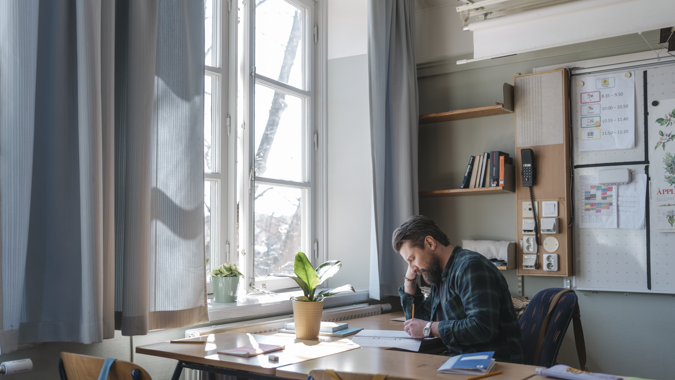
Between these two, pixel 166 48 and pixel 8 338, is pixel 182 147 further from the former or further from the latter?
pixel 8 338

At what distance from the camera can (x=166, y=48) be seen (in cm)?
240

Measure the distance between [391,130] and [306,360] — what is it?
228cm

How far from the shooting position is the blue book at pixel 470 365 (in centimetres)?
174

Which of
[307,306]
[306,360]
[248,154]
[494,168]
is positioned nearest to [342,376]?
[306,360]

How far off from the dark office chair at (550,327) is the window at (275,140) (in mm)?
1525

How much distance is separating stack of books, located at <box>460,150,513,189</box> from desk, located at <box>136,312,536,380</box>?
1828mm

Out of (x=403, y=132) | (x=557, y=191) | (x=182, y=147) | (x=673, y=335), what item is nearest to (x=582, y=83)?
(x=557, y=191)

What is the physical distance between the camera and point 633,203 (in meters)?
3.55

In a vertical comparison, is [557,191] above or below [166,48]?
below

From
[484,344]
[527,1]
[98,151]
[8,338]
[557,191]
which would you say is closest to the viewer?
[8,338]

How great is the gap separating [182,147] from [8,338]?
0.99 meters

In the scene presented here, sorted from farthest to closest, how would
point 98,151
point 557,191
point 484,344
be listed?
point 557,191, point 484,344, point 98,151

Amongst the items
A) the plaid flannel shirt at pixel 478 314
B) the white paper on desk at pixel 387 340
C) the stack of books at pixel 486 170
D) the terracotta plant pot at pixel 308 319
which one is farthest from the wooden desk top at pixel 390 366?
the stack of books at pixel 486 170

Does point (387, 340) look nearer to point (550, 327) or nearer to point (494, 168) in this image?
point (550, 327)
